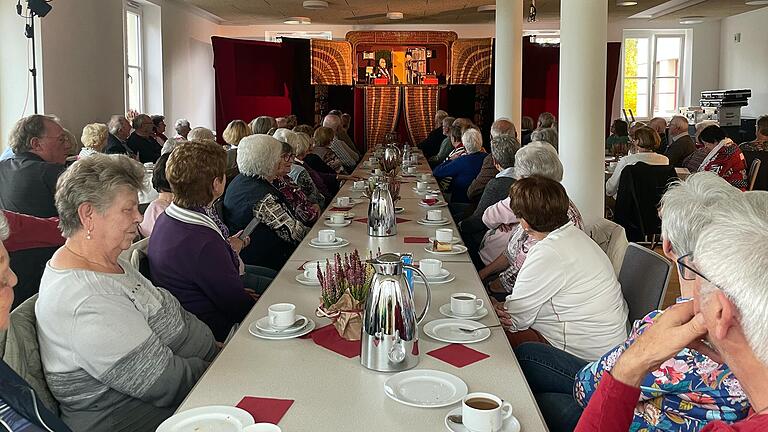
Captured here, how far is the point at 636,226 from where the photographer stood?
6684 millimetres

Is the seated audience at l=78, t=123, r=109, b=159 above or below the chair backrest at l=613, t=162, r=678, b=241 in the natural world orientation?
above

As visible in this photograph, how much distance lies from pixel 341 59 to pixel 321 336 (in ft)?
38.7

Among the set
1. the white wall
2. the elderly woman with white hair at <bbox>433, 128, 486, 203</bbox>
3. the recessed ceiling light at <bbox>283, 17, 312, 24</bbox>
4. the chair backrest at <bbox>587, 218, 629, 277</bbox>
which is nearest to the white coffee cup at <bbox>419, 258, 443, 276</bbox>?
the chair backrest at <bbox>587, 218, 629, 277</bbox>

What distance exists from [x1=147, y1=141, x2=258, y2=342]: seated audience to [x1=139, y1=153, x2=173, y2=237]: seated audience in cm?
28

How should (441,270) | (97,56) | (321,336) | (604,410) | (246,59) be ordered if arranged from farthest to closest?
(246,59)
(97,56)
(441,270)
(321,336)
(604,410)

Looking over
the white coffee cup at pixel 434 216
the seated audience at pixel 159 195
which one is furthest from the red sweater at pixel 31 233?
the white coffee cup at pixel 434 216

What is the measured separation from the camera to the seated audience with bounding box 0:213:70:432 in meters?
1.48

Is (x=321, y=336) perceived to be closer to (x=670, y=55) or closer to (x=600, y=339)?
(x=600, y=339)

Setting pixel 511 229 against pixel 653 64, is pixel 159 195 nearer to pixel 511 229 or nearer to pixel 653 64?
pixel 511 229

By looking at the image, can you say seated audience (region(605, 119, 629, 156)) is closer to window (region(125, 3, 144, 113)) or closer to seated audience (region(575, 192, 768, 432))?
window (region(125, 3, 144, 113))

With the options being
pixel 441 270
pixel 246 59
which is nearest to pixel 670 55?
pixel 246 59

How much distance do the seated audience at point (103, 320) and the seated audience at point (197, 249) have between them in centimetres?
47

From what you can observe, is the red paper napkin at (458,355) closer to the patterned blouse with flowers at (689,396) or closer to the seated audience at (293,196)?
the patterned blouse with flowers at (689,396)

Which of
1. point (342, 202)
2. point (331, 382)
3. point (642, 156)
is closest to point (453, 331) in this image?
point (331, 382)
